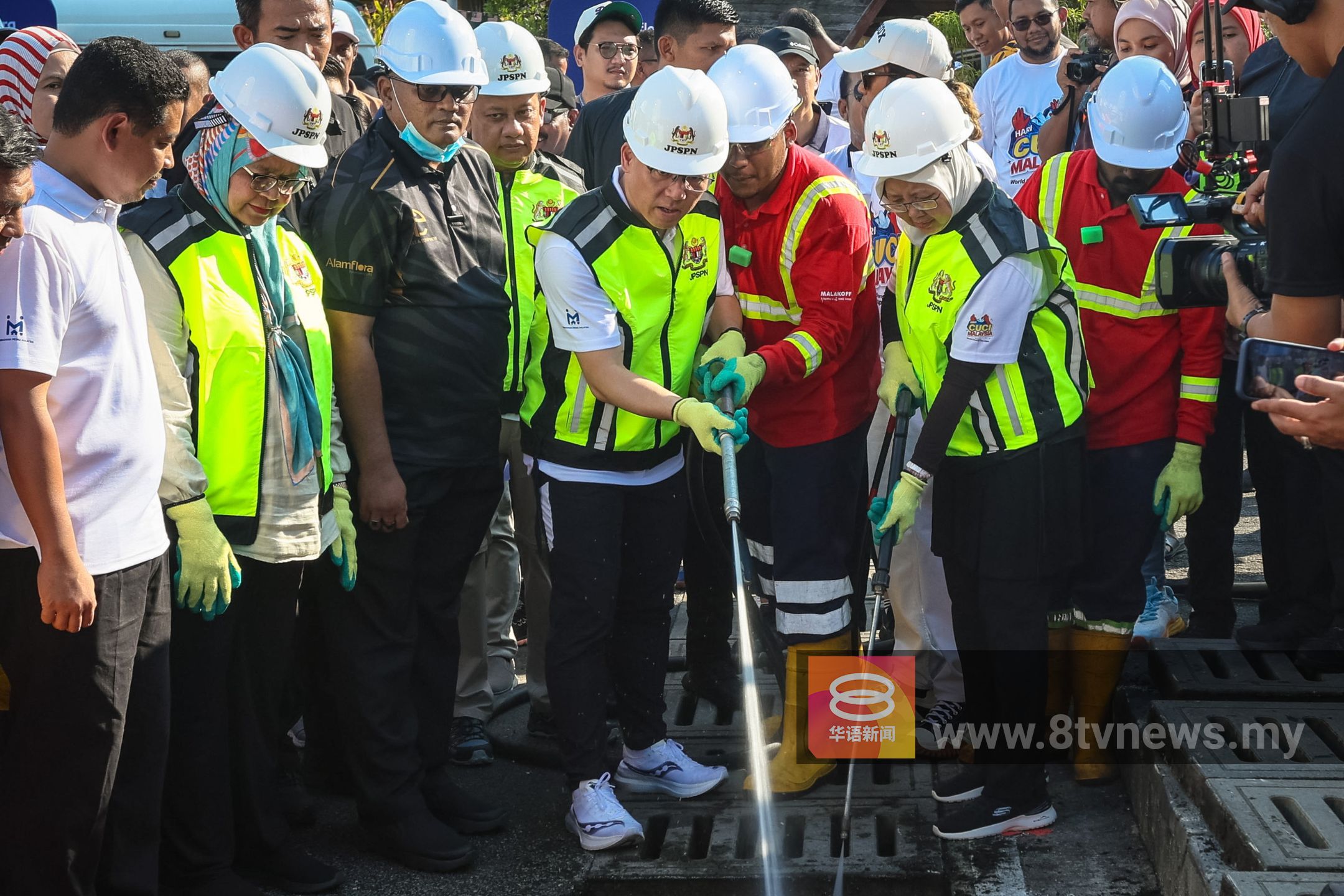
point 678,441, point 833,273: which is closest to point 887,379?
point 833,273

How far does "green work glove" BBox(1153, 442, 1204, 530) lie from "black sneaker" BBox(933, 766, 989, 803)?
1.00 m

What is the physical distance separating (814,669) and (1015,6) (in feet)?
12.8

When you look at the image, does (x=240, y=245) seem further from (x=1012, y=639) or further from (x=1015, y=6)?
(x=1015, y=6)

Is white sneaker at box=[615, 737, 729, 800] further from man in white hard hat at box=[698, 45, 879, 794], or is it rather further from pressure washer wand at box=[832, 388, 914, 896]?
pressure washer wand at box=[832, 388, 914, 896]

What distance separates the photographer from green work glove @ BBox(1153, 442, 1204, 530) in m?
4.33

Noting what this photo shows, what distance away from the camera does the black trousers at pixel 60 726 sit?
3.07m

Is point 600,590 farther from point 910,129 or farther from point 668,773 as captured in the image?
point 910,129

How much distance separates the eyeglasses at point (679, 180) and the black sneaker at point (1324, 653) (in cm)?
255

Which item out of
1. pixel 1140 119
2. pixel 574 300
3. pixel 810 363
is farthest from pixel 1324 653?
pixel 574 300

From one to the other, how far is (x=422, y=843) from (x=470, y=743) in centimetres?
81

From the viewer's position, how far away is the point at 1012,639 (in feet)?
13.4

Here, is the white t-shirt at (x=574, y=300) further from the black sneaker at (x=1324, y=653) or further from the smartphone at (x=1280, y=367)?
the black sneaker at (x=1324, y=653)

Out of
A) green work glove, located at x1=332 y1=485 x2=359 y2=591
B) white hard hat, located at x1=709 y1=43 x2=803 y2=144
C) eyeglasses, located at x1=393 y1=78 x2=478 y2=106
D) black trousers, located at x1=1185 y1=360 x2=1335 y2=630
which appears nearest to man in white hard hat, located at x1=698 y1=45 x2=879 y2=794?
white hard hat, located at x1=709 y1=43 x2=803 y2=144

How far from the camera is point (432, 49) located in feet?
13.1
